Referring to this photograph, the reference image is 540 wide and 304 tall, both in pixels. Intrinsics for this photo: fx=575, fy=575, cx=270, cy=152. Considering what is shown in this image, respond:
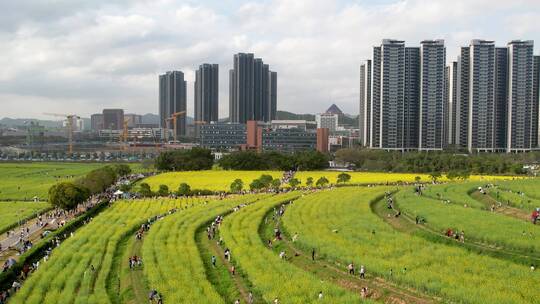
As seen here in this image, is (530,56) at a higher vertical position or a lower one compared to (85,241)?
higher

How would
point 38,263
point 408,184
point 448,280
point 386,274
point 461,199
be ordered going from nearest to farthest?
point 448,280
point 386,274
point 38,263
point 461,199
point 408,184

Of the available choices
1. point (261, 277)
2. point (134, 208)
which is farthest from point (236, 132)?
point (261, 277)

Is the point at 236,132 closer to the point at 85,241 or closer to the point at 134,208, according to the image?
the point at 134,208

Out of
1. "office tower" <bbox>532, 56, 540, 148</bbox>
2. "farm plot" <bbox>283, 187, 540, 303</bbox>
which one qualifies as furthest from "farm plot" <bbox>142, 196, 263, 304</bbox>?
"office tower" <bbox>532, 56, 540, 148</bbox>

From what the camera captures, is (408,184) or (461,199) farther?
(408,184)

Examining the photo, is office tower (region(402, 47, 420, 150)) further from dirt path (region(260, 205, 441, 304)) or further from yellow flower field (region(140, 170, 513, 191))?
dirt path (region(260, 205, 441, 304))

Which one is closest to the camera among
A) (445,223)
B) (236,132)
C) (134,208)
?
(445,223)
